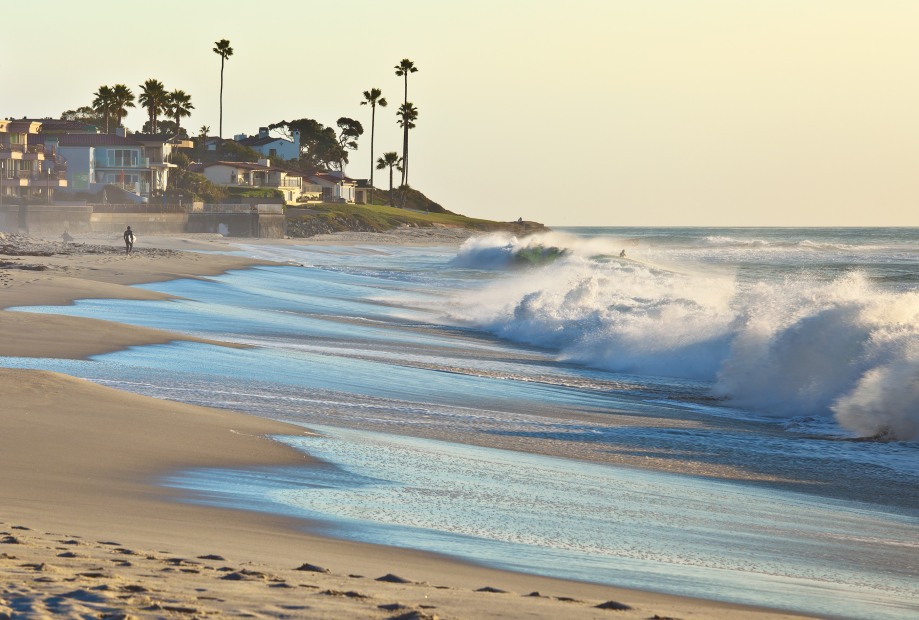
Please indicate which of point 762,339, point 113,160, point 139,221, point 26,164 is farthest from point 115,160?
point 762,339

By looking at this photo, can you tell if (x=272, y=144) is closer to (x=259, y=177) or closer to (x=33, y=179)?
(x=259, y=177)

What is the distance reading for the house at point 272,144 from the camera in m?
162

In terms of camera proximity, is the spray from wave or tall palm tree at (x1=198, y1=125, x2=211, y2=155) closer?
the spray from wave

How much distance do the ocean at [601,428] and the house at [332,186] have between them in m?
120

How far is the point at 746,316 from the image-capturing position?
893 inches

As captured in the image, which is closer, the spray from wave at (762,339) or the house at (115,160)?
the spray from wave at (762,339)

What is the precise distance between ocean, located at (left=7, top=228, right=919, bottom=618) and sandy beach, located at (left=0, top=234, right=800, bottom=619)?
412mm

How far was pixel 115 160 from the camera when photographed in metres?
103

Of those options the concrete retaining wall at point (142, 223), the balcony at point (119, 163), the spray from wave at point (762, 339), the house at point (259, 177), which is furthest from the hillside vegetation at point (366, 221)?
the spray from wave at point (762, 339)

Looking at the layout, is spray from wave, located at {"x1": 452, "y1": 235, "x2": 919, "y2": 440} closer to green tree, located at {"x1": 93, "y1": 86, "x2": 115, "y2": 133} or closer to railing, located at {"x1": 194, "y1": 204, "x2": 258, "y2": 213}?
railing, located at {"x1": 194, "y1": 204, "x2": 258, "y2": 213}

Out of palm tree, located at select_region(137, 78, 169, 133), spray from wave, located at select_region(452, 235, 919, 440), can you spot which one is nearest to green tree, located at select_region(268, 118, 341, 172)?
palm tree, located at select_region(137, 78, 169, 133)

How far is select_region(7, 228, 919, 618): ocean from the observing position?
25.4ft

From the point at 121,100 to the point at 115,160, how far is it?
22.0 metres

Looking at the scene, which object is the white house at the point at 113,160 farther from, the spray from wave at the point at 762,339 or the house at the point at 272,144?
the spray from wave at the point at 762,339
